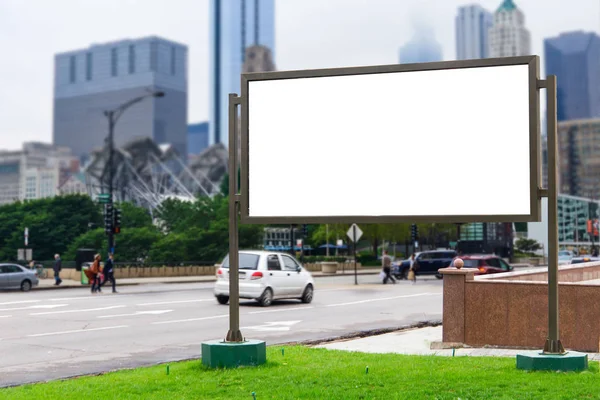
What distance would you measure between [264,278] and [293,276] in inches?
60.5

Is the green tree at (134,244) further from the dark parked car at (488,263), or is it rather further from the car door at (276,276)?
the car door at (276,276)

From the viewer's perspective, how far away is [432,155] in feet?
33.5

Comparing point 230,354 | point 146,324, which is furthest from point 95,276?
point 230,354

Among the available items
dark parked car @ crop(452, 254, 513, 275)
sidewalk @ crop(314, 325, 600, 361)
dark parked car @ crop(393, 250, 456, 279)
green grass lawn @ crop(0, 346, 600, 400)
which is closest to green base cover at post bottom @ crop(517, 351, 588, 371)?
green grass lawn @ crop(0, 346, 600, 400)

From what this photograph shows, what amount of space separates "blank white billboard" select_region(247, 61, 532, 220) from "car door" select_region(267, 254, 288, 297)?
14411 mm

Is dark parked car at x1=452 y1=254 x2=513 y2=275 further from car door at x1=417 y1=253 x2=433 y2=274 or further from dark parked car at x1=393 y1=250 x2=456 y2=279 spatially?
car door at x1=417 y1=253 x2=433 y2=274

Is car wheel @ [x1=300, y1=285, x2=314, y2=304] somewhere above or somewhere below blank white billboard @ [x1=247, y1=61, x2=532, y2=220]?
below

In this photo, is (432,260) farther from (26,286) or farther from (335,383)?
(335,383)

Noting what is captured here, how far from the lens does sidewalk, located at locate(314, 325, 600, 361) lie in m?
13.0

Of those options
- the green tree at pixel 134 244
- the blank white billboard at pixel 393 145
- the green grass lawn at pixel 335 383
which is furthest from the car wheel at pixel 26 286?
the green tree at pixel 134 244

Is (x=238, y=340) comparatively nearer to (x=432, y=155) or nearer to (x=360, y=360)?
(x=360, y=360)

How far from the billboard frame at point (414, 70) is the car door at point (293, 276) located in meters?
15.1

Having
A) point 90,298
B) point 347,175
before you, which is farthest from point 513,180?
point 90,298

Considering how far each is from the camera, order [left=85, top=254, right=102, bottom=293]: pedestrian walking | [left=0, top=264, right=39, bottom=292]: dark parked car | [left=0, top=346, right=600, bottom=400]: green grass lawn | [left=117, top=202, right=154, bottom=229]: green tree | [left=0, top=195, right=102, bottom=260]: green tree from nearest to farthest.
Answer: [left=0, top=346, right=600, bottom=400]: green grass lawn
[left=85, top=254, right=102, bottom=293]: pedestrian walking
[left=0, top=264, right=39, bottom=292]: dark parked car
[left=0, top=195, right=102, bottom=260]: green tree
[left=117, top=202, right=154, bottom=229]: green tree
